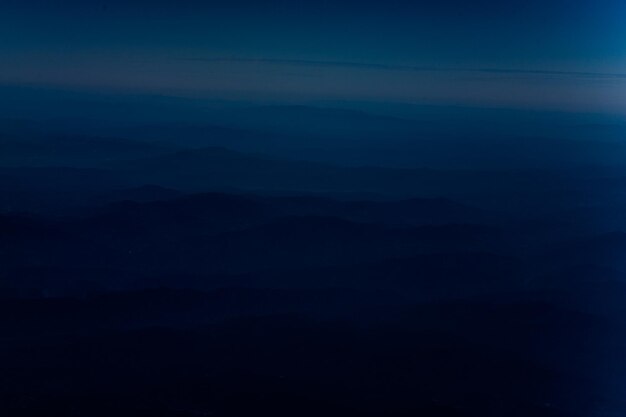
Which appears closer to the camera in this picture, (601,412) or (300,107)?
(601,412)

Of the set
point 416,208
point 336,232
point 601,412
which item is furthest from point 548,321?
point 336,232

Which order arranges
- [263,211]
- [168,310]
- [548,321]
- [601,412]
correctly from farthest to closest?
1. [263,211]
2. [168,310]
3. [548,321]
4. [601,412]

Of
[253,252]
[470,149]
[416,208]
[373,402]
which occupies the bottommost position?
[373,402]

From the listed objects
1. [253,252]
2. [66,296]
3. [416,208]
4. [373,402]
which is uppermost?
[416,208]

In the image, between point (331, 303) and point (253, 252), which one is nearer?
point (331, 303)

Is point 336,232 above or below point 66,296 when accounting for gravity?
above

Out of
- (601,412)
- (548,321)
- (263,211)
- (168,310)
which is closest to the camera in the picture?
(601,412)

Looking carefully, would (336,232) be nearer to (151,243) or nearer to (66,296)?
(151,243)

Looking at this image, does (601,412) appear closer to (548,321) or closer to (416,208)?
(548,321)

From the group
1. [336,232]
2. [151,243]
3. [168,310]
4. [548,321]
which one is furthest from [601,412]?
[151,243]
